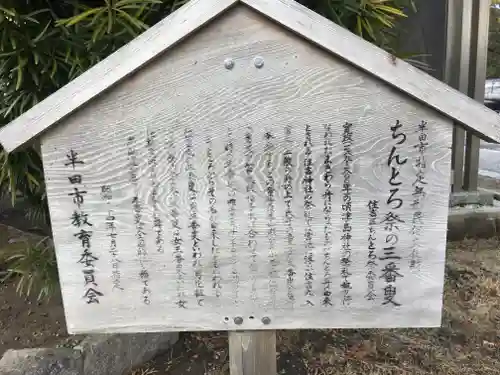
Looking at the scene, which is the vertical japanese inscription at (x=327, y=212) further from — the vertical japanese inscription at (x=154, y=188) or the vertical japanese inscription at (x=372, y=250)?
the vertical japanese inscription at (x=154, y=188)

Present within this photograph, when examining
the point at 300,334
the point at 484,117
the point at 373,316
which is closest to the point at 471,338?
the point at 300,334

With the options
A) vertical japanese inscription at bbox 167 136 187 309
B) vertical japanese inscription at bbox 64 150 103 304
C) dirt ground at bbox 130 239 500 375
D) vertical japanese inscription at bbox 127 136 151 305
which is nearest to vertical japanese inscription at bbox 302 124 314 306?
vertical japanese inscription at bbox 167 136 187 309

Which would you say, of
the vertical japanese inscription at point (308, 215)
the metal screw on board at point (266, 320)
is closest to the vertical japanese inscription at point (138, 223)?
the metal screw on board at point (266, 320)

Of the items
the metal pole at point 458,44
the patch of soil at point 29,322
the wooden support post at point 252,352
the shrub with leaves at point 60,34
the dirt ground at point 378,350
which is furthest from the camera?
the metal pole at point 458,44

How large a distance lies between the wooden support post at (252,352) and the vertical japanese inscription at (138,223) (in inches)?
15.1

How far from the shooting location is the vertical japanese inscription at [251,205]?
161cm

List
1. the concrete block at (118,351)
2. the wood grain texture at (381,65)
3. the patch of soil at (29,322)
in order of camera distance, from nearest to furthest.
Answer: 1. the wood grain texture at (381,65)
2. the concrete block at (118,351)
3. the patch of soil at (29,322)

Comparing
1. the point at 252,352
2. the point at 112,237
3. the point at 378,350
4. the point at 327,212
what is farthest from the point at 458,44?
the point at 112,237

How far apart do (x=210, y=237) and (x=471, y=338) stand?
220 cm

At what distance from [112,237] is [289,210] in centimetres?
56

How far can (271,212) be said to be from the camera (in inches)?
65.4

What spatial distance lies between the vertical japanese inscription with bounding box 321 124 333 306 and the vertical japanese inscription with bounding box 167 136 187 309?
45 cm

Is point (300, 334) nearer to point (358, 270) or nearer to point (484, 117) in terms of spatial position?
point (358, 270)

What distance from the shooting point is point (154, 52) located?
1513mm
